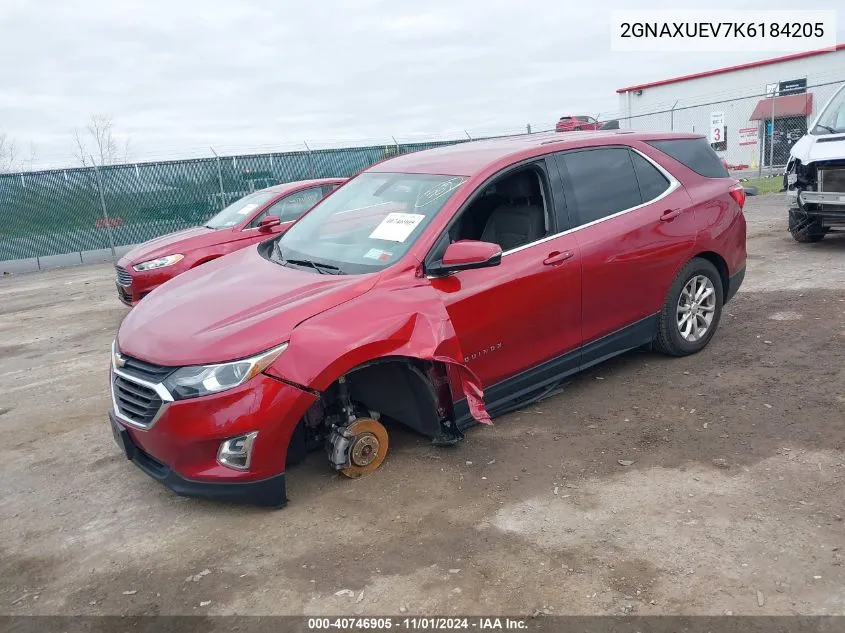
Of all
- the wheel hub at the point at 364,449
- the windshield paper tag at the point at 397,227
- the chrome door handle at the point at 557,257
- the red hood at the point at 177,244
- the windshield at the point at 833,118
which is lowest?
the wheel hub at the point at 364,449

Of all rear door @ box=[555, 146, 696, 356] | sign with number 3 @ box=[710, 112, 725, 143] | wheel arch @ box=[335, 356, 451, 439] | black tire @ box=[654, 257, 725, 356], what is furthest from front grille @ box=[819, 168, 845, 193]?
sign with number 3 @ box=[710, 112, 725, 143]

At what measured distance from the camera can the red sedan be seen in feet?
26.1

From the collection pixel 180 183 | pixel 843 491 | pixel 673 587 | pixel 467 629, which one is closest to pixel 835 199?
pixel 843 491

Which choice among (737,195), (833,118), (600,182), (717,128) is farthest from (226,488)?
(717,128)

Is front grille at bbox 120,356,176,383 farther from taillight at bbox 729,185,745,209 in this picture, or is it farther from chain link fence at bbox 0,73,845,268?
chain link fence at bbox 0,73,845,268

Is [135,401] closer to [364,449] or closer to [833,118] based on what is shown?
[364,449]

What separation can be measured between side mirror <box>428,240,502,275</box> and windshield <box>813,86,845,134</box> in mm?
6923

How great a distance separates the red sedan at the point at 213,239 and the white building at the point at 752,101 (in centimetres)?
2011

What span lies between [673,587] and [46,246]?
1719 cm

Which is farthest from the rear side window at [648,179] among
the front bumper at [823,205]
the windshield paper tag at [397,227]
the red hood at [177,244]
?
the red hood at [177,244]

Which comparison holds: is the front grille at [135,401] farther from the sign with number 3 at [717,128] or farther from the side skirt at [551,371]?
the sign with number 3 at [717,128]

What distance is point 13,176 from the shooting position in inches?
634

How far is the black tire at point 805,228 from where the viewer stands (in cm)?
897

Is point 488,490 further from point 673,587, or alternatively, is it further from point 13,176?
point 13,176
